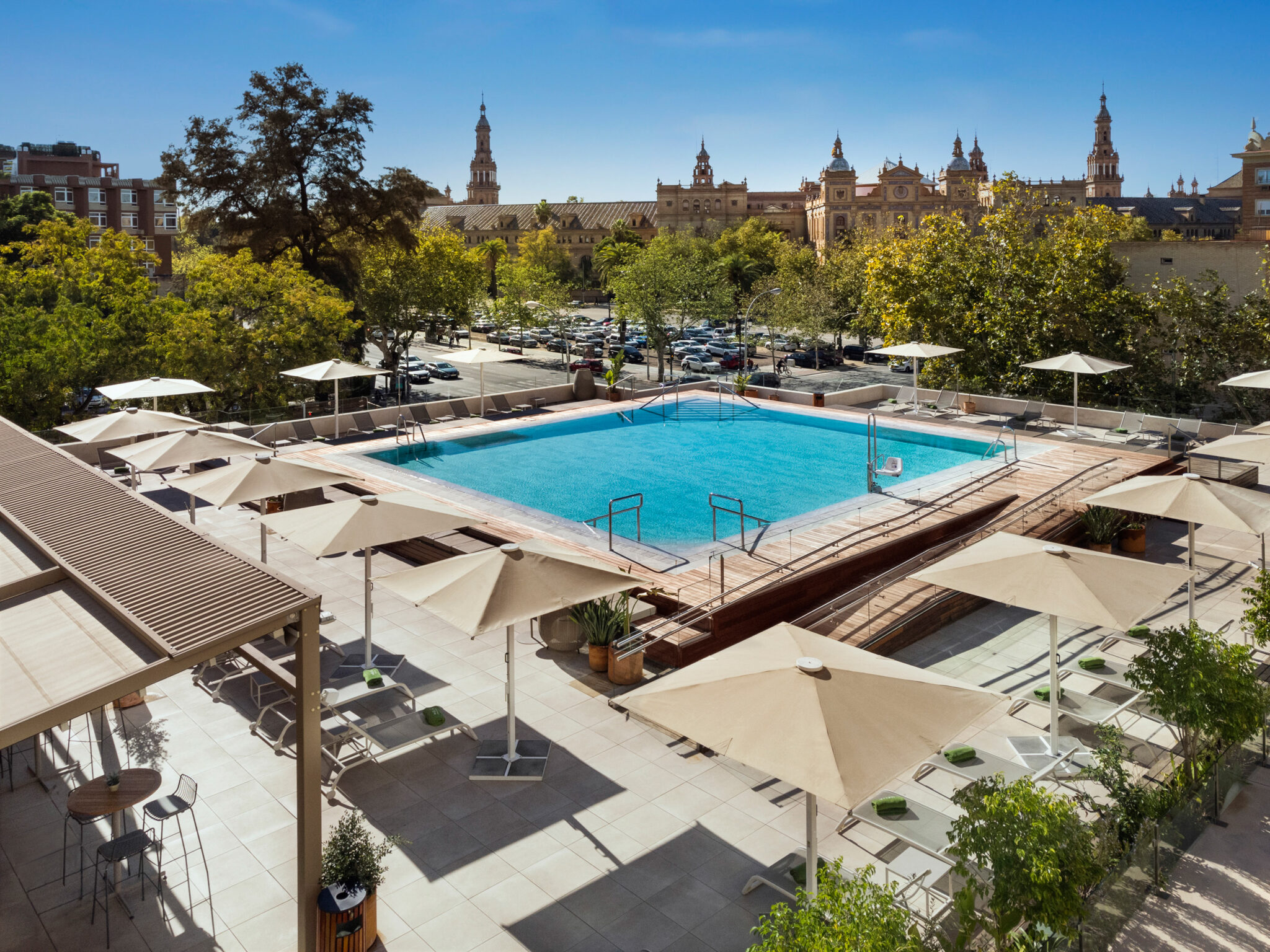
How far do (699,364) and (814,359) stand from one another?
717 centimetres

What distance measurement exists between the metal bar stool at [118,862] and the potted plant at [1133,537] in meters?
16.4

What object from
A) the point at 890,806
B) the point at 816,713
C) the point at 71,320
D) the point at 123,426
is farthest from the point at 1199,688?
the point at 71,320

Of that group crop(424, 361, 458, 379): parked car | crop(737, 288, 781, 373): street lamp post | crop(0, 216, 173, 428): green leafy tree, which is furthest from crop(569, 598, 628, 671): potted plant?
crop(424, 361, 458, 379): parked car

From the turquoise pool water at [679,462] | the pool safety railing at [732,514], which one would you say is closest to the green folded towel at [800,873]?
the pool safety railing at [732,514]

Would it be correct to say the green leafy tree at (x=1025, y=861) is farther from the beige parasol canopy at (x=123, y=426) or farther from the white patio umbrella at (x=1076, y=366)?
the white patio umbrella at (x=1076, y=366)

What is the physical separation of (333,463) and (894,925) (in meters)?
18.8

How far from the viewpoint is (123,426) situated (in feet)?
55.1

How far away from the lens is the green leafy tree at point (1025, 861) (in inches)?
221

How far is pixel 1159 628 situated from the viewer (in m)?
13.0

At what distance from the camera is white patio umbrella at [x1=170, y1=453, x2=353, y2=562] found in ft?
40.1

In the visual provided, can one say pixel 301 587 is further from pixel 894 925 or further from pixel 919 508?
pixel 919 508

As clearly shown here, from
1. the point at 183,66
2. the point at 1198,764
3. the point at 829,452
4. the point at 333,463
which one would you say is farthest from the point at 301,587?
the point at 183,66

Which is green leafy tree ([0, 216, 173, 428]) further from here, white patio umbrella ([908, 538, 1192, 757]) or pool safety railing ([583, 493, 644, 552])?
white patio umbrella ([908, 538, 1192, 757])

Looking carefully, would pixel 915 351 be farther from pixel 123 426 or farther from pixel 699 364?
pixel 699 364
